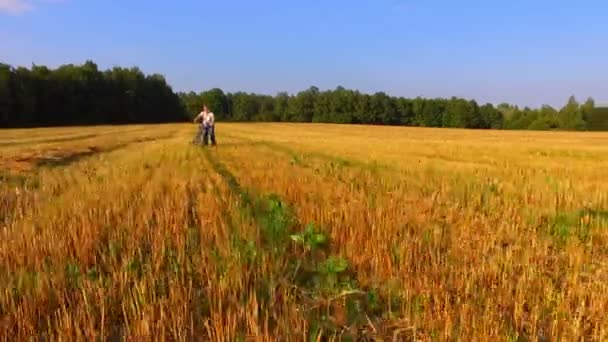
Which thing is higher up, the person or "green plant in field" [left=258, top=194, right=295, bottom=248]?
the person

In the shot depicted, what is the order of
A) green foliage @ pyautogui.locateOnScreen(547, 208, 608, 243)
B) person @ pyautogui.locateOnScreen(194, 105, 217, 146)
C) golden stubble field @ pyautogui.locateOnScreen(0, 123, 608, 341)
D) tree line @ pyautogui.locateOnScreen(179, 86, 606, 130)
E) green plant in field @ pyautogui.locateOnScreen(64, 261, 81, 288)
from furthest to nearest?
tree line @ pyautogui.locateOnScreen(179, 86, 606, 130), person @ pyautogui.locateOnScreen(194, 105, 217, 146), green foliage @ pyautogui.locateOnScreen(547, 208, 608, 243), green plant in field @ pyautogui.locateOnScreen(64, 261, 81, 288), golden stubble field @ pyautogui.locateOnScreen(0, 123, 608, 341)

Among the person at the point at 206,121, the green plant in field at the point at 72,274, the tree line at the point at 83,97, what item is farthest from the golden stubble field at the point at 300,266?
the tree line at the point at 83,97

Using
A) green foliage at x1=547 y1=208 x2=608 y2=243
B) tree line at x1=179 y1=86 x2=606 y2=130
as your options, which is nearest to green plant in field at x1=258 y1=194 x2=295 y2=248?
green foliage at x1=547 y1=208 x2=608 y2=243

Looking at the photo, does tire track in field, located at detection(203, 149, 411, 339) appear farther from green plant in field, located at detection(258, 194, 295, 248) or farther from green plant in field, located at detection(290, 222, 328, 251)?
green plant in field, located at detection(290, 222, 328, 251)

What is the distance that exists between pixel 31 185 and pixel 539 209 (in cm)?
979

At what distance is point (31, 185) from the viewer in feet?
33.9

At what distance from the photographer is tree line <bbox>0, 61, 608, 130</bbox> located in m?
77.8

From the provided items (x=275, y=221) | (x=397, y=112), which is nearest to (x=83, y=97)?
(x=397, y=112)

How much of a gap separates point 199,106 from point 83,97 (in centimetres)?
2458

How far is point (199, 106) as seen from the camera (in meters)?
105

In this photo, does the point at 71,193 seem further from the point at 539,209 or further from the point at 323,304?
the point at 539,209

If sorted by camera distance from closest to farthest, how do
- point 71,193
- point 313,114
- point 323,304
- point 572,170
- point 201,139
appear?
point 323,304
point 71,193
point 572,170
point 201,139
point 313,114

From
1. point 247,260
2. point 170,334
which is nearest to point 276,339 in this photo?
point 170,334

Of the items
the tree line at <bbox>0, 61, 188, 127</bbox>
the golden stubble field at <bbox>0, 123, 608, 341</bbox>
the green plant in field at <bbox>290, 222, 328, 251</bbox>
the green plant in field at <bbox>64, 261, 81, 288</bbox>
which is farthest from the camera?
the tree line at <bbox>0, 61, 188, 127</bbox>
